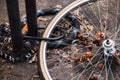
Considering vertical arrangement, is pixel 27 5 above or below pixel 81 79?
above

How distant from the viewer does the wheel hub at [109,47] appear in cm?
333

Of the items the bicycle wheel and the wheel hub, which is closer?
the wheel hub

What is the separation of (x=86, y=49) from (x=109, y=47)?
600 millimetres

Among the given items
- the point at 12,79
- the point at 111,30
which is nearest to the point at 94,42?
the point at 111,30

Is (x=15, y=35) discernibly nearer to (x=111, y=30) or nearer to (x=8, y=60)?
(x=8, y=60)

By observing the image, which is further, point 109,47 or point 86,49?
point 86,49

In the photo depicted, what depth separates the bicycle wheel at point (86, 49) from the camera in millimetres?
3473

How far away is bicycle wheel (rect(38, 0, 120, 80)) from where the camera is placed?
11.4 ft

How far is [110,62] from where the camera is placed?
357cm

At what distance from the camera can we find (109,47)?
10.9 feet

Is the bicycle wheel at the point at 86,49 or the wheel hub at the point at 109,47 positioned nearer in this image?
the wheel hub at the point at 109,47

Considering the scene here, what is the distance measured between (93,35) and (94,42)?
12cm

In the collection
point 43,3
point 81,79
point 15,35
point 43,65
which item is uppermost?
point 43,3

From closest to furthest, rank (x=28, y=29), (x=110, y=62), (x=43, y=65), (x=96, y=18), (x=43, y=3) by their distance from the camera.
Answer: (x=43, y=65), (x=110, y=62), (x=28, y=29), (x=96, y=18), (x=43, y=3)
